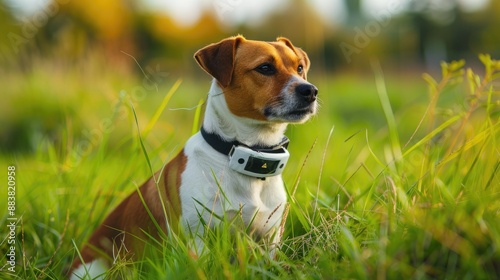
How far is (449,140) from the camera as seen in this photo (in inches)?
157

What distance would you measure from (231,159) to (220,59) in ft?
1.92

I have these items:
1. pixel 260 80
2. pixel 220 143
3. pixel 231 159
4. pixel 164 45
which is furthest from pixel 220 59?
pixel 164 45

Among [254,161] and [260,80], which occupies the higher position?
[260,80]

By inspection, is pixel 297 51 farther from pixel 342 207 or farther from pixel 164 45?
pixel 164 45

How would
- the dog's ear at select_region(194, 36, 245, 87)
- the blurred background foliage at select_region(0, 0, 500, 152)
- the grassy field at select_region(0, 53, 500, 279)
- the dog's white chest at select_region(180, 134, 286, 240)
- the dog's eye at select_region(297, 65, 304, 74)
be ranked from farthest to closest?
the blurred background foliage at select_region(0, 0, 500, 152), the dog's eye at select_region(297, 65, 304, 74), the dog's ear at select_region(194, 36, 245, 87), the dog's white chest at select_region(180, 134, 286, 240), the grassy field at select_region(0, 53, 500, 279)

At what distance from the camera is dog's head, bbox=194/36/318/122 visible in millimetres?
3125

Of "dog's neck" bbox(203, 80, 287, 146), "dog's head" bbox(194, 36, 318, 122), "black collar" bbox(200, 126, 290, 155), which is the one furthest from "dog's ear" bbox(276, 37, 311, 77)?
"black collar" bbox(200, 126, 290, 155)

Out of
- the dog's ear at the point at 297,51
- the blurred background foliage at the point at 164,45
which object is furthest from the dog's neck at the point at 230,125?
the blurred background foliage at the point at 164,45

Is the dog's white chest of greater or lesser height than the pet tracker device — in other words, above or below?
below

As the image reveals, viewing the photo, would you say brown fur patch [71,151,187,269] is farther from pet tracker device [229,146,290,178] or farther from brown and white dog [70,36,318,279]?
pet tracker device [229,146,290,178]

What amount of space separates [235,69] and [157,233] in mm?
972

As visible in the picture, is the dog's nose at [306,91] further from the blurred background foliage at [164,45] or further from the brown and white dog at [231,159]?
the blurred background foliage at [164,45]

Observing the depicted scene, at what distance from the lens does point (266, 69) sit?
3.26 m

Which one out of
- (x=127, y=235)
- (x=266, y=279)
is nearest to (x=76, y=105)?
(x=127, y=235)
